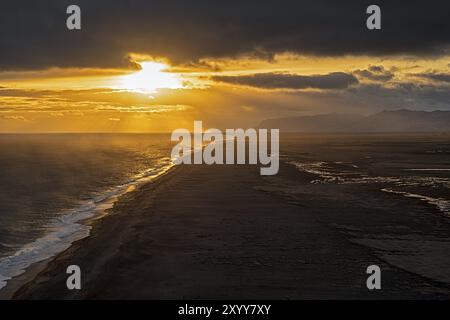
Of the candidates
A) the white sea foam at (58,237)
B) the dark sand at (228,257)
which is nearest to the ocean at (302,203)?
the white sea foam at (58,237)

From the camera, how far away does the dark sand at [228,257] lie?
12.9 meters

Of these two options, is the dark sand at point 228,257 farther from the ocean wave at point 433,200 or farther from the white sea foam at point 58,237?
the ocean wave at point 433,200

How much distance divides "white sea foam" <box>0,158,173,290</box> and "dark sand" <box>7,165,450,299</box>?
28.7 inches

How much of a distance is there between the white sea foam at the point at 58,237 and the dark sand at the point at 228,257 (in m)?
0.73

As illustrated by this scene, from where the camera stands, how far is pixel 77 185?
3944cm

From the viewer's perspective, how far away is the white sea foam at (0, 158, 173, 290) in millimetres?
15891

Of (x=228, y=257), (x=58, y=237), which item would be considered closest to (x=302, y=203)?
(x=228, y=257)

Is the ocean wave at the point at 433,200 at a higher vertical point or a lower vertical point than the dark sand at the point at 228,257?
higher

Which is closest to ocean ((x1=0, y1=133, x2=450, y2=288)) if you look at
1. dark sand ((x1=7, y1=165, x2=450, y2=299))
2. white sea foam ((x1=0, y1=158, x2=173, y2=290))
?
white sea foam ((x1=0, y1=158, x2=173, y2=290))

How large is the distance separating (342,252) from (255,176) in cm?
2841

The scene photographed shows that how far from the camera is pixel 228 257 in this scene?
53.5 ft

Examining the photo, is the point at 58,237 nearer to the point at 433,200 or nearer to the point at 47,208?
the point at 47,208

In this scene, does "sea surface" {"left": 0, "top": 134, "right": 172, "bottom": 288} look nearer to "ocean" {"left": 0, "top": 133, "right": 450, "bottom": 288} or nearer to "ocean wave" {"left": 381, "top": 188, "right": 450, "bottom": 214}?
"ocean" {"left": 0, "top": 133, "right": 450, "bottom": 288}

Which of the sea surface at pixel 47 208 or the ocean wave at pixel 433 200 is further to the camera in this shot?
the ocean wave at pixel 433 200
